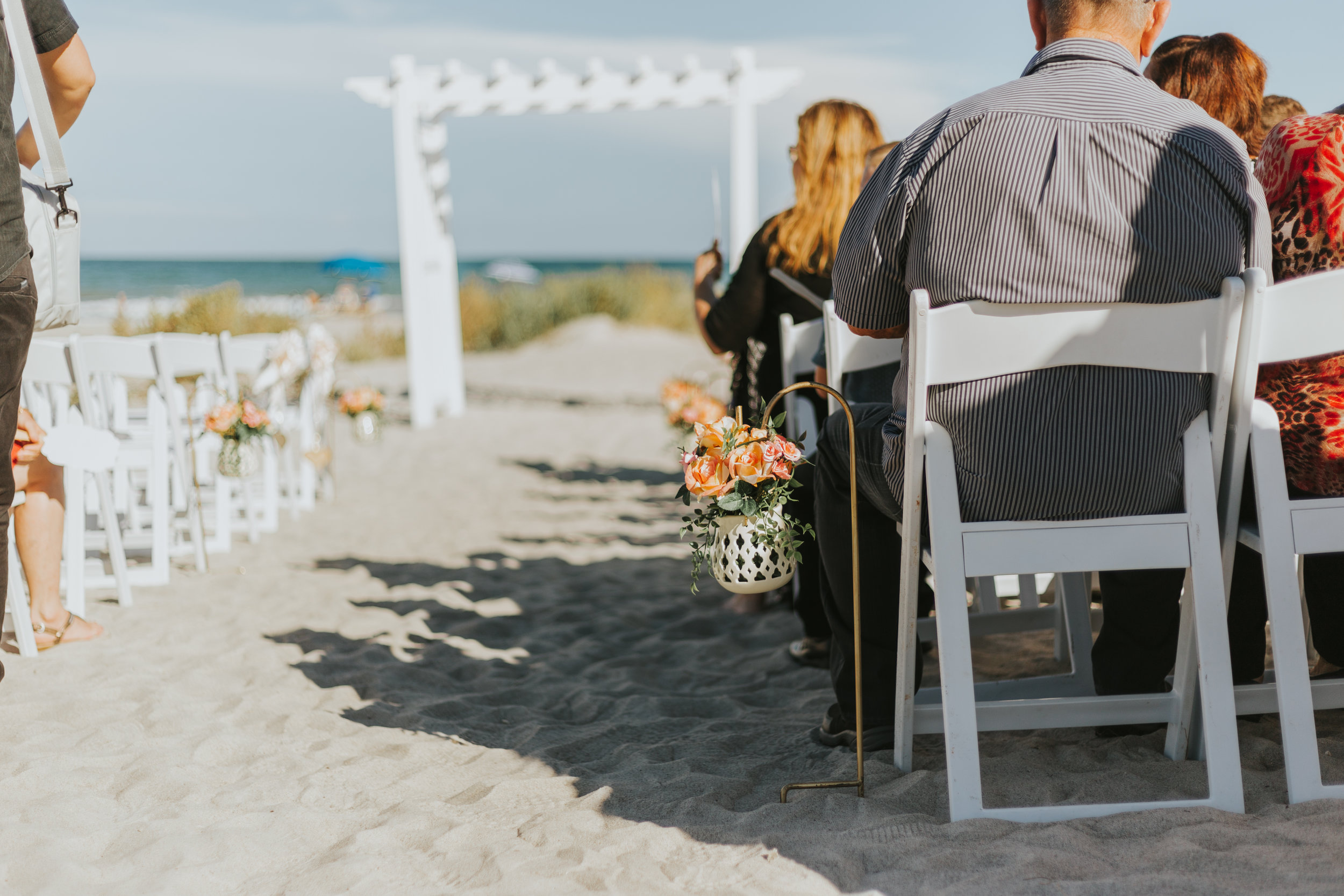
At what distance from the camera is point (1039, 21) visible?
2.00 metres

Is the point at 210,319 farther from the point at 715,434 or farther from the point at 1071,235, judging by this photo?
the point at 1071,235

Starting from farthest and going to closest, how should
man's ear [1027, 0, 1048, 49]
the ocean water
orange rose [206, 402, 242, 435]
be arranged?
the ocean water → orange rose [206, 402, 242, 435] → man's ear [1027, 0, 1048, 49]

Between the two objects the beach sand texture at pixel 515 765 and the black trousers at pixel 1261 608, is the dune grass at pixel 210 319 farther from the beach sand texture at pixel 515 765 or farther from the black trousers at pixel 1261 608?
the black trousers at pixel 1261 608

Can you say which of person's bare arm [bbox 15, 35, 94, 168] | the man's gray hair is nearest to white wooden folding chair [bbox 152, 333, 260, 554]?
person's bare arm [bbox 15, 35, 94, 168]

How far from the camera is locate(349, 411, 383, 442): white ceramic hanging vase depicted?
6.18 m

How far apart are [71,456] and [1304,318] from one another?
132 inches

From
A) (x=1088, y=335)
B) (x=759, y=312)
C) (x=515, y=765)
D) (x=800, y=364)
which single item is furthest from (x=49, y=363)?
(x=1088, y=335)

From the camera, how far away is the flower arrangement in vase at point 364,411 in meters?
6.18

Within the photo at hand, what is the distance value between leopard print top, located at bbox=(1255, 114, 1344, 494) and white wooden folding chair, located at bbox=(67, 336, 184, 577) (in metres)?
3.49

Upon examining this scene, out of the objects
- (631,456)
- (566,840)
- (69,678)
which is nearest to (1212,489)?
(566,840)

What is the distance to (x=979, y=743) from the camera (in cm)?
238

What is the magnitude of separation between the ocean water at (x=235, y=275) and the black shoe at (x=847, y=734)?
1030 inches

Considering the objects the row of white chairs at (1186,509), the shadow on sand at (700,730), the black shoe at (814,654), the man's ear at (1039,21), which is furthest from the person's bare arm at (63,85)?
the black shoe at (814,654)

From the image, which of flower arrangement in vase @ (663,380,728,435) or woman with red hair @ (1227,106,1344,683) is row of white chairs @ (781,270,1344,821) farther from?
flower arrangement in vase @ (663,380,728,435)
